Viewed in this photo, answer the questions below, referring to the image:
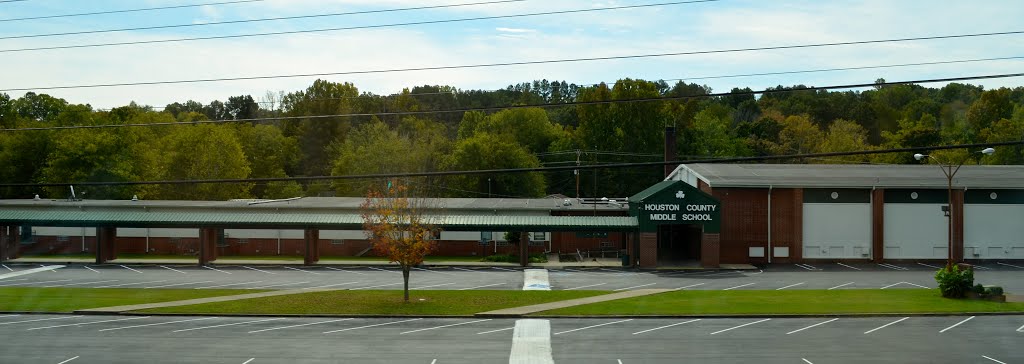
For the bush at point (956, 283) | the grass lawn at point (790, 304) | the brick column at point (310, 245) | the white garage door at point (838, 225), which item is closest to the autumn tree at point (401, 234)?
the grass lawn at point (790, 304)

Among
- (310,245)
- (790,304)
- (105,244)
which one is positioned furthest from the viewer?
(105,244)

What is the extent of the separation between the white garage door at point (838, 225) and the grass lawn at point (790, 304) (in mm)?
16817

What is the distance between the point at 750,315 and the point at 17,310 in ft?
103

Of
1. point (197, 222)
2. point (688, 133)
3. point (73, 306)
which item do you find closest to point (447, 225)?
point (197, 222)

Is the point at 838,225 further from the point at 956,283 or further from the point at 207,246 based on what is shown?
the point at 207,246

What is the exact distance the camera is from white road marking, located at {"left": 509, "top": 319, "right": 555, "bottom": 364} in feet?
85.6

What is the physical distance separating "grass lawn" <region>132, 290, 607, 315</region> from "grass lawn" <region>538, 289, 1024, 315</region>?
3519 millimetres

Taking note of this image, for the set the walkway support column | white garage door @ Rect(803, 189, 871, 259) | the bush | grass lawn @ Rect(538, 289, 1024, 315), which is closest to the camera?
grass lawn @ Rect(538, 289, 1024, 315)

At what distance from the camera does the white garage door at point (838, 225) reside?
5888 centimetres

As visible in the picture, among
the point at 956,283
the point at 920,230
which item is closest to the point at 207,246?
the point at 956,283

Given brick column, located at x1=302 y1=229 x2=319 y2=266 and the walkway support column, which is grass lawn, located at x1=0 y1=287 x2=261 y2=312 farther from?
brick column, located at x1=302 y1=229 x2=319 y2=266

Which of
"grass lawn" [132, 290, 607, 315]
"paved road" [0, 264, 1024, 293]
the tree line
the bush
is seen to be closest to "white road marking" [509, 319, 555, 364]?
"grass lawn" [132, 290, 607, 315]

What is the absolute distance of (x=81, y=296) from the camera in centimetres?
4088

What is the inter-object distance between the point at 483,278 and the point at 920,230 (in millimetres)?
31709
